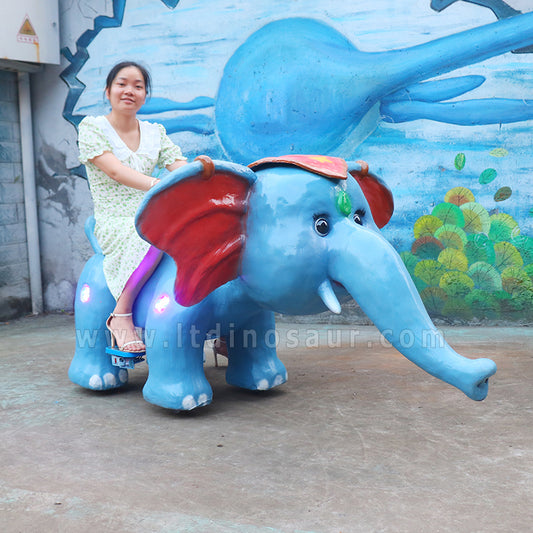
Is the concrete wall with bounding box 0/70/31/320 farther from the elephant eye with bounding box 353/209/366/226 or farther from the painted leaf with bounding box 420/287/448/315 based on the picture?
the elephant eye with bounding box 353/209/366/226

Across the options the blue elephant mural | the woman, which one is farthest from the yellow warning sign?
the woman

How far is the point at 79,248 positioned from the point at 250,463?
11.7ft

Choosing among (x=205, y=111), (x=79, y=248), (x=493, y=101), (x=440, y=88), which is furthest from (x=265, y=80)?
(x=79, y=248)

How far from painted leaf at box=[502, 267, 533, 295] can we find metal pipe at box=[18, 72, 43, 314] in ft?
11.8

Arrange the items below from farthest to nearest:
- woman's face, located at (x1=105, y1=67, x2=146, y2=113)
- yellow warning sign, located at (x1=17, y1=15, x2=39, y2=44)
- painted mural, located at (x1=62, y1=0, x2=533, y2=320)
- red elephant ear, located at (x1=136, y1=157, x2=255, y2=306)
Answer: yellow warning sign, located at (x1=17, y1=15, x2=39, y2=44)
painted mural, located at (x1=62, y1=0, x2=533, y2=320)
woman's face, located at (x1=105, y1=67, x2=146, y2=113)
red elephant ear, located at (x1=136, y1=157, x2=255, y2=306)

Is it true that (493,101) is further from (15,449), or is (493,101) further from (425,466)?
(15,449)

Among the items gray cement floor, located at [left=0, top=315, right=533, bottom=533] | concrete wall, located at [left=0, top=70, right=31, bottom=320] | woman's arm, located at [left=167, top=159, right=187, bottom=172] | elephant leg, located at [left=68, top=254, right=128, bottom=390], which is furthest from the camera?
concrete wall, located at [left=0, top=70, right=31, bottom=320]

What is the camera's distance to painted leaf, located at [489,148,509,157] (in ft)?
14.4

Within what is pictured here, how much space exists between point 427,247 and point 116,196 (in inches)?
95.0

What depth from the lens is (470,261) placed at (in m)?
4.54

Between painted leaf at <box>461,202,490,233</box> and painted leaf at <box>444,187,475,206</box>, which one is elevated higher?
painted leaf at <box>444,187,475,206</box>

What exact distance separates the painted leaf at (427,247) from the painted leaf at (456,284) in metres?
0.17

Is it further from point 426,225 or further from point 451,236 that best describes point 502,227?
point 426,225

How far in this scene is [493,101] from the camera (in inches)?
173
